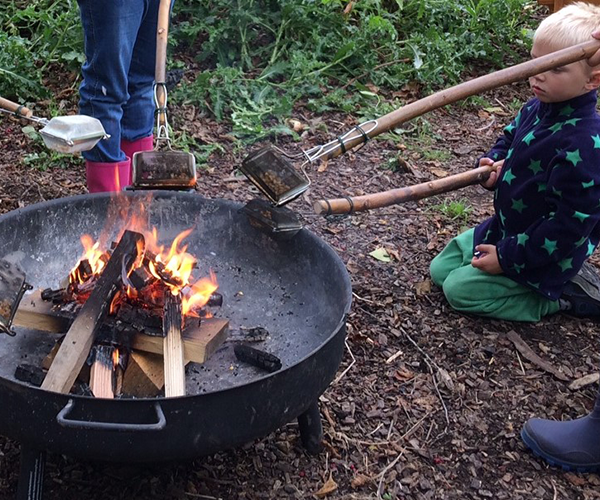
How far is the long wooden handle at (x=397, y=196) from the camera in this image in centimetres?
309

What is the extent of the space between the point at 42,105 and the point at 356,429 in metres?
3.32

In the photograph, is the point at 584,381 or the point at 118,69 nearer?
the point at 584,381

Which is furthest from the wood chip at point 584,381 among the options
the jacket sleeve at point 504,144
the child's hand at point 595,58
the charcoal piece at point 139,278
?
the charcoal piece at point 139,278

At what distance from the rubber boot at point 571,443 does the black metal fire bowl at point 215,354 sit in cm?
86

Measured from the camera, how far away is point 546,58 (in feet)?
8.41

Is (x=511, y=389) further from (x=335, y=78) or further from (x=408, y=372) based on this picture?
(x=335, y=78)

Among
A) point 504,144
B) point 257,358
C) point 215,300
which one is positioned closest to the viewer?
point 257,358

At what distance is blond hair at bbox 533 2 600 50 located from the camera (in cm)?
307

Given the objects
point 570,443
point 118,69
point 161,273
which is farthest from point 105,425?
point 118,69

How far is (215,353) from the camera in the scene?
275 centimetres

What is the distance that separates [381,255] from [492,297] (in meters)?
0.71

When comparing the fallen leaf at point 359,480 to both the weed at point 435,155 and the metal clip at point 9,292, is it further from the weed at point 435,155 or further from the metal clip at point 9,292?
the weed at point 435,155

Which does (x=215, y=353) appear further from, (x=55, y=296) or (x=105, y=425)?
(x=105, y=425)

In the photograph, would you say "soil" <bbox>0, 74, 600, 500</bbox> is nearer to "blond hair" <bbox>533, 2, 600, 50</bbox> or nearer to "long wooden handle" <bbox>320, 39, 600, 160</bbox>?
"long wooden handle" <bbox>320, 39, 600, 160</bbox>
